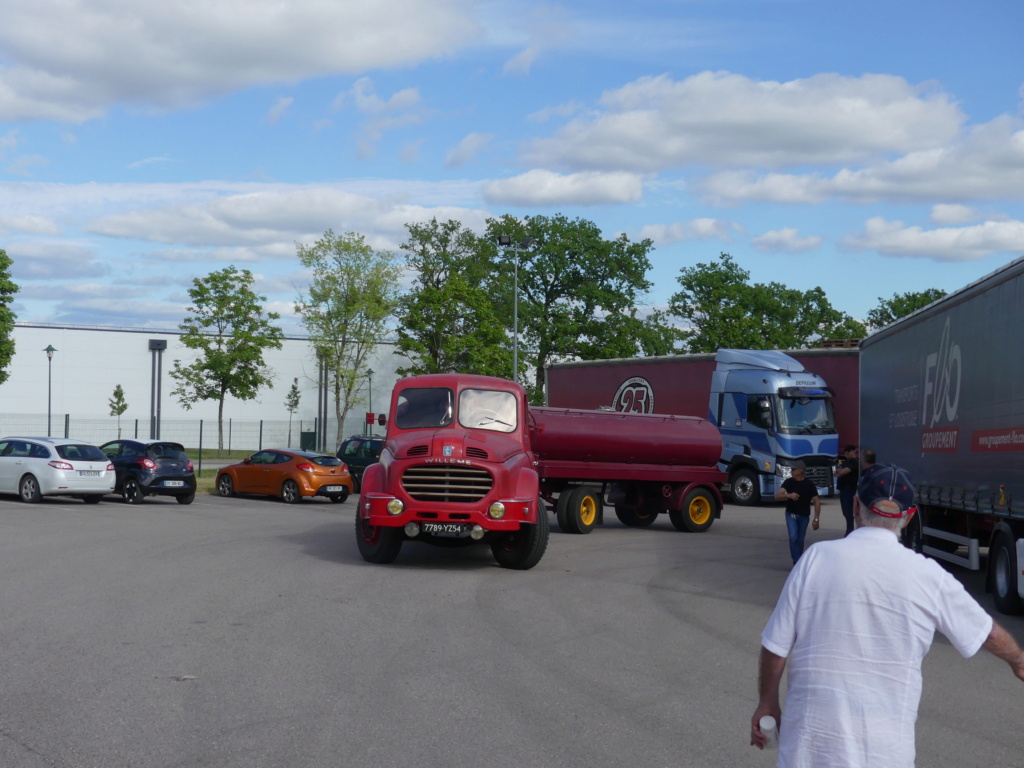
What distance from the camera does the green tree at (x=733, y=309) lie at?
75125 mm

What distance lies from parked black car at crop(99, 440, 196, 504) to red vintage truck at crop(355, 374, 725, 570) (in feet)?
37.7

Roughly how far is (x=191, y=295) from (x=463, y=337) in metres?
16.4

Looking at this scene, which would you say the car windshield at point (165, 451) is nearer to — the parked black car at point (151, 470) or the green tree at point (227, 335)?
the parked black car at point (151, 470)

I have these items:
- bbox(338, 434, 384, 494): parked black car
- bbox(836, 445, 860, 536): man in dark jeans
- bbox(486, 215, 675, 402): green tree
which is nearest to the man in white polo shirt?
bbox(836, 445, 860, 536): man in dark jeans

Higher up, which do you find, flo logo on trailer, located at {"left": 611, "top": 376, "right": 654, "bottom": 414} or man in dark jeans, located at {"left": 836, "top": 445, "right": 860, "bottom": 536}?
flo logo on trailer, located at {"left": 611, "top": 376, "right": 654, "bottom": 414}

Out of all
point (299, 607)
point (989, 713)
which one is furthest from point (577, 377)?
point (989, 713)

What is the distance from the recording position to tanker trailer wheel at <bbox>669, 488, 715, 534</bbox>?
74.0 ft

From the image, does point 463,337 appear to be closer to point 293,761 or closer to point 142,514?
point 142,514

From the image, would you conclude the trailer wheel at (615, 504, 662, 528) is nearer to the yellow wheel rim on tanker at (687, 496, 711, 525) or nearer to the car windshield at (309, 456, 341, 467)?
the yellow wheel rim on tanker at (687, 496, 711, 525)

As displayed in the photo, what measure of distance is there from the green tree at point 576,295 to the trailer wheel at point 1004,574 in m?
56.8

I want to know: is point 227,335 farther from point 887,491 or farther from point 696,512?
point 887,491

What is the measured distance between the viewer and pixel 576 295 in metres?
71.2

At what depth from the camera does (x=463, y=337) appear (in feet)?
192

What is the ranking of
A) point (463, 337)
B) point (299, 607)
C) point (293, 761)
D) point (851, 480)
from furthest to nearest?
point (463, 337)
point (851, 480)
point (299, 607)
point (293, 761)
